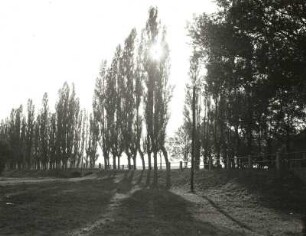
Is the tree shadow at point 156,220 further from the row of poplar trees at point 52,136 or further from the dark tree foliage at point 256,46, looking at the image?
the row of poplar trees at point 52,136

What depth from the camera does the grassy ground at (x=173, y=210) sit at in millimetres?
13273

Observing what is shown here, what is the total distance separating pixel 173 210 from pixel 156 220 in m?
3.23

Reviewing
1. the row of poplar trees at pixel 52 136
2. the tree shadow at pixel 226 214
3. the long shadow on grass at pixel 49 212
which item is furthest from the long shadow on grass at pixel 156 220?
the row of poplar trees at pixel 52 136

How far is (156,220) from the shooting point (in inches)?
593

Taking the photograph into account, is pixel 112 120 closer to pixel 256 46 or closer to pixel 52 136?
pixel 52 136

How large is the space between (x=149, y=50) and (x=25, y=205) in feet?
61.5

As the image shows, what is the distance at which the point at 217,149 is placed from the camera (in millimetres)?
38594

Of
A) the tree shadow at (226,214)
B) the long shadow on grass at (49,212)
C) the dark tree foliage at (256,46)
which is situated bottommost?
the tree shadow at (226,214)

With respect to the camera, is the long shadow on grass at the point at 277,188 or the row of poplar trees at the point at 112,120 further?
the row of poplar trees at the point at 112,120

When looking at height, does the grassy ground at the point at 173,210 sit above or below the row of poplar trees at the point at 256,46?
below

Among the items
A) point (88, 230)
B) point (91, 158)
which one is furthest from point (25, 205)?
point (91, 158)

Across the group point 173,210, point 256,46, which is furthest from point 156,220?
point 256,46

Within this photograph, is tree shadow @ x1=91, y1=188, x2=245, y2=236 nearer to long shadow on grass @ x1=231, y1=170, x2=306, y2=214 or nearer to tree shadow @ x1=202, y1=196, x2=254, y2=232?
tree shadow @ x1=202, y1=196, x2=254, y2=232

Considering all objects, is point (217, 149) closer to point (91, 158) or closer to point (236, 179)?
point (236, 179)
